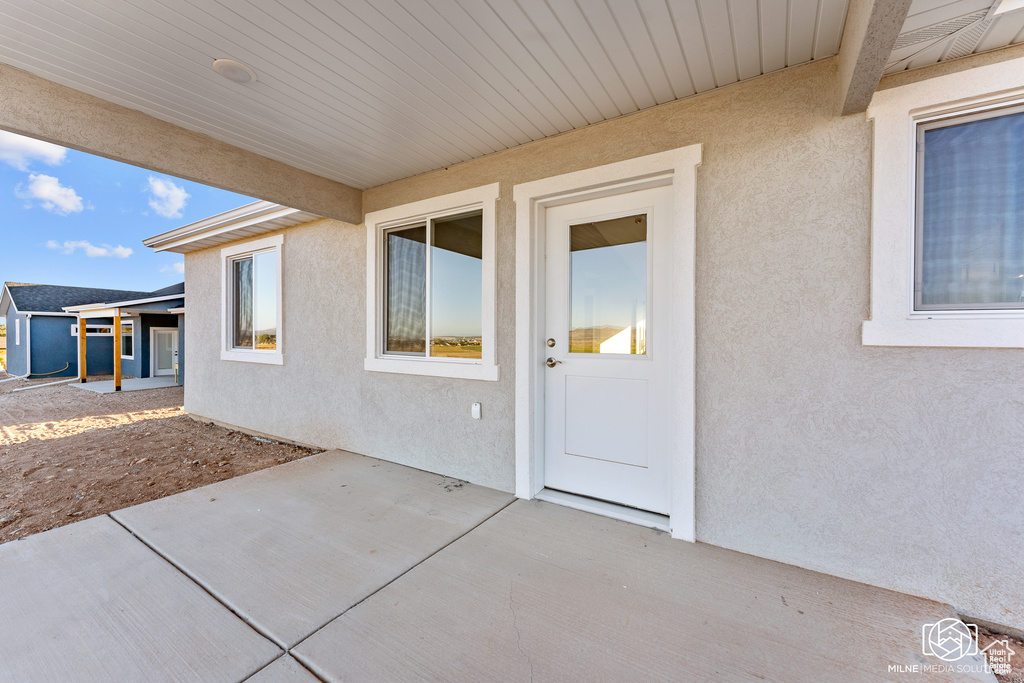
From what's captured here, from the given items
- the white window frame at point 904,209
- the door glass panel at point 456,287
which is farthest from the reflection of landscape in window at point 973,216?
the door glass panel at point 456,287

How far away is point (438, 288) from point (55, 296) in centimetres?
2135

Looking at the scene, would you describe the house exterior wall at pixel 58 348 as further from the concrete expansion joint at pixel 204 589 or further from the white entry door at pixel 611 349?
the white entry door at pixel 611 349

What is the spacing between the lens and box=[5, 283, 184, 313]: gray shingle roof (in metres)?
14.1

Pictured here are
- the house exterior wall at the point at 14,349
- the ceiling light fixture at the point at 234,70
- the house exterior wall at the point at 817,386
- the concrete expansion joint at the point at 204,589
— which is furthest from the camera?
the house exterior wall at the point at 14,349

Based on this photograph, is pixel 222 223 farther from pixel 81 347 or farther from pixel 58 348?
pixel 58 348

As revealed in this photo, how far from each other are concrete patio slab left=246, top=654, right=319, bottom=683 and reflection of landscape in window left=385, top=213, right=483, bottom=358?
2236 millimetres

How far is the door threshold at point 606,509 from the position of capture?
8.35ft

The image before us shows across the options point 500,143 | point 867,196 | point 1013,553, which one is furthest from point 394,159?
point 1013,553

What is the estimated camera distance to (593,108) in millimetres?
2447

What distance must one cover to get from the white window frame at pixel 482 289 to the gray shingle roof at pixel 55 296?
42.5 ft

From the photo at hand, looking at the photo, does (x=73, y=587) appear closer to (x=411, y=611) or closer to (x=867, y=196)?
(x=411, y=611)

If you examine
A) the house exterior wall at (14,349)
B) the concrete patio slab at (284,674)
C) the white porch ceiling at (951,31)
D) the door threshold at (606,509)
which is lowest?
the concrete patio slab at (284,674)

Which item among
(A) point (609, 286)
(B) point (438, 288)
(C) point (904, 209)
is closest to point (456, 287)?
(B) point (438, 288)

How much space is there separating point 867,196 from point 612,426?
1.91 metres
